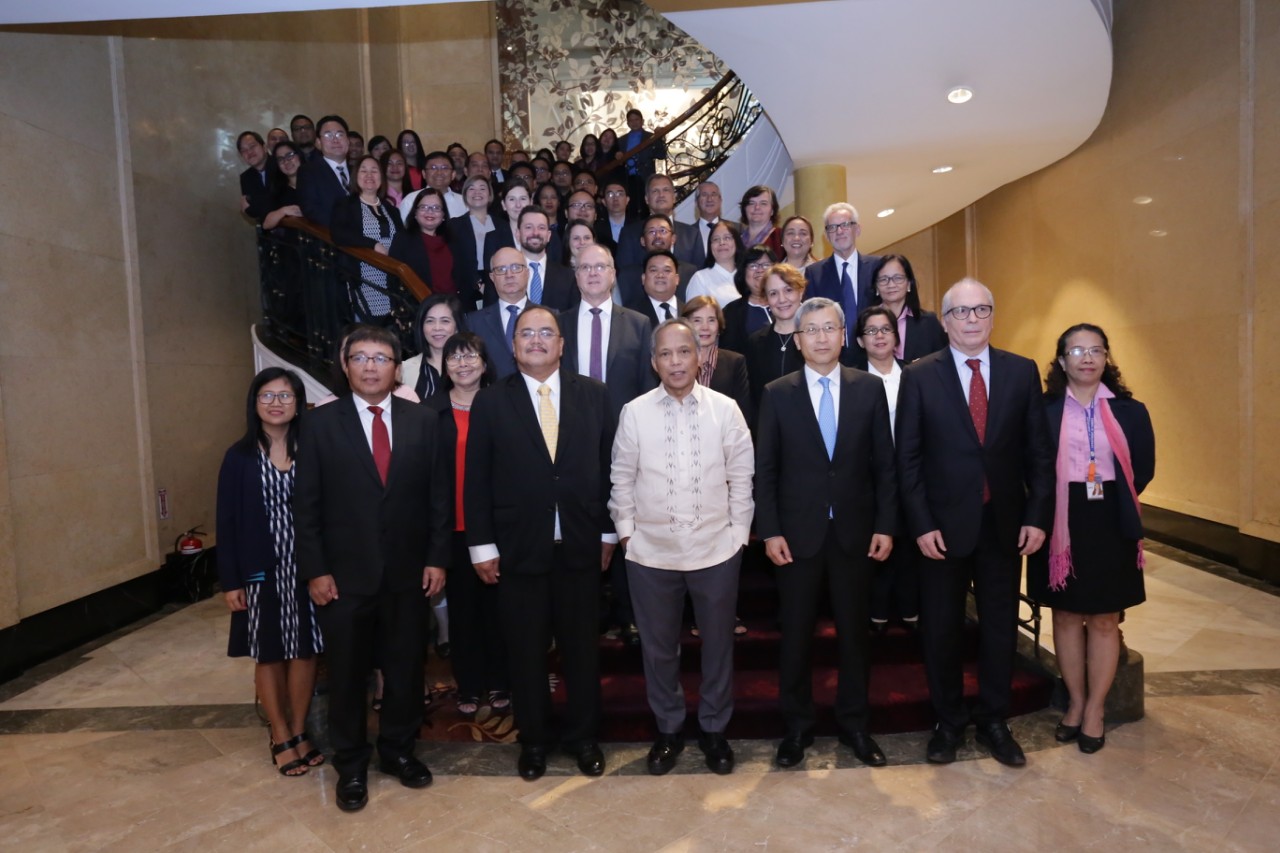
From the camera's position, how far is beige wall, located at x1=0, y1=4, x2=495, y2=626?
172 inches

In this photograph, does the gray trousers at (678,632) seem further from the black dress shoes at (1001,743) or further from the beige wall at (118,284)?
the beige wall at (118,284)

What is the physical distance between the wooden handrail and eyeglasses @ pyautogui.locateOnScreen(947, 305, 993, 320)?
8.98 feet

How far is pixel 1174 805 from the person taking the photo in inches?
101

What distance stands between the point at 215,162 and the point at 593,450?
549 cm

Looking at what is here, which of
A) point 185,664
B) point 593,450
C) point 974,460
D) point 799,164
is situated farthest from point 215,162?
point 974,460

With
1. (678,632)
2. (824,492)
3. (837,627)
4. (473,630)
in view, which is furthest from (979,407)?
(473,630)

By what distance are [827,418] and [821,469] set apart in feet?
0.62

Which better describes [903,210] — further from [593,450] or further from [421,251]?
[593,450]

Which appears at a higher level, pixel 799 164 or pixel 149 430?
pixel 799 164

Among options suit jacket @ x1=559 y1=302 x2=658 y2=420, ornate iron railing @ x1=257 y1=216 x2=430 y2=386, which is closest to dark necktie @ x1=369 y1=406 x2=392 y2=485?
suit jacket @ x1=559 y1=302 x2=658 y2=420

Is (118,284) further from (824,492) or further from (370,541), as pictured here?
(824,492)

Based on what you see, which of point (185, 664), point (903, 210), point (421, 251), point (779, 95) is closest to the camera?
point (185, 664)

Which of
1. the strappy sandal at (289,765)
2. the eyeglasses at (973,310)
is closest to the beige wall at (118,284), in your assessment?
the strappy sandal at (289,765)

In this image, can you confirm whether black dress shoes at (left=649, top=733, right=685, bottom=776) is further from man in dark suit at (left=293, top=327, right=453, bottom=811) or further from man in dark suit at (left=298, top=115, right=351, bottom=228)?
man in dark suit at (left=298, top=115, right=351, bottom=228)
